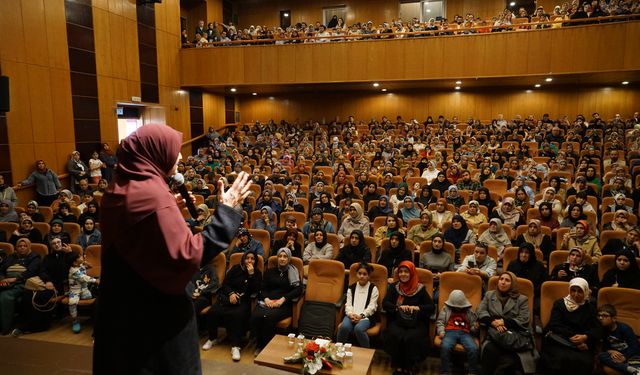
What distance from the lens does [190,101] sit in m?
13.2

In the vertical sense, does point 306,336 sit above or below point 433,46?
below

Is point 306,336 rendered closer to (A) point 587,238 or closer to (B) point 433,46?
(A) point 587,238

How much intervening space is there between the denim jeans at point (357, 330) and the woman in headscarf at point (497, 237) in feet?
6.64

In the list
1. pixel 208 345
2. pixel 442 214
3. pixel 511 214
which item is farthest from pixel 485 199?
pixel 208 345

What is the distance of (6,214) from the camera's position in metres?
6.46

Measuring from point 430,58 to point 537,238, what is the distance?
7593 millimetres

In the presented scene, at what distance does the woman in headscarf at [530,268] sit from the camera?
13.8 ft

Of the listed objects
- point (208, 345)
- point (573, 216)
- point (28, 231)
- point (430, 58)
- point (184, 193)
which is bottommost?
point (208, 345)

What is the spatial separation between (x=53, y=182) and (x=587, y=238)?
8.85 metres

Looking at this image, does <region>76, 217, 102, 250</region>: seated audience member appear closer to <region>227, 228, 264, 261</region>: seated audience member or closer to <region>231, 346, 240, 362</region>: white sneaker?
<region>227, 228, 264, 261</region>: seated audience member

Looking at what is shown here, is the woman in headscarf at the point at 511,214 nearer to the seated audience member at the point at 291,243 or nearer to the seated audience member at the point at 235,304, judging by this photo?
the seated audience member at the point at 291,243

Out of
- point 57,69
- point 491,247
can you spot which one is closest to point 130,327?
point 491,247

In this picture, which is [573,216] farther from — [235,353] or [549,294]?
[235,353]

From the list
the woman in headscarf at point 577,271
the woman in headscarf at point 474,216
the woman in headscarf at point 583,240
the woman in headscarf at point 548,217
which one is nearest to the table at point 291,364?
the woman in headscarf at point 577,271
